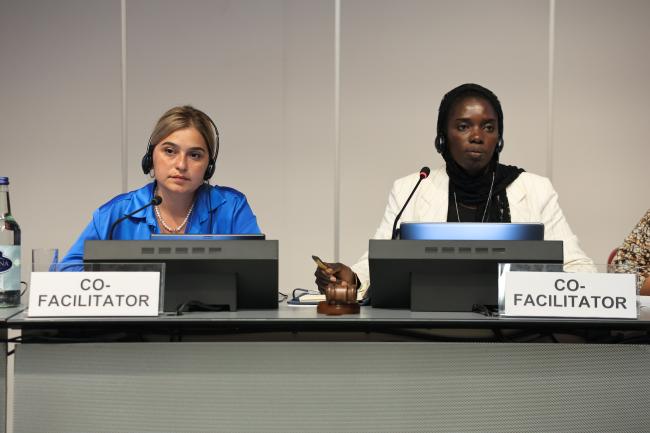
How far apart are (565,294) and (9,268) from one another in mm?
1322

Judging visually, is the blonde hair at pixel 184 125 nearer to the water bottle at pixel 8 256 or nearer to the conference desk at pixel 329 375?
the water bottle at pixel 8 256

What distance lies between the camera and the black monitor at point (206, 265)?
1.58 metres

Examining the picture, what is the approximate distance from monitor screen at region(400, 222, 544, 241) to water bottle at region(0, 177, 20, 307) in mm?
1014

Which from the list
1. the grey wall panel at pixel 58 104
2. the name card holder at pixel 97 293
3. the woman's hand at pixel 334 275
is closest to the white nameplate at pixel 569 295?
the woman's hand at pixel 334 275

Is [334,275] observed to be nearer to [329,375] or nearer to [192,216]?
[329,375]

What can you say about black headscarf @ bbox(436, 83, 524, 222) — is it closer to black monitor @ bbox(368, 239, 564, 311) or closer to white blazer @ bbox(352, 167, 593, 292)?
white blazer @ bbox(352, 167, 593, 292)

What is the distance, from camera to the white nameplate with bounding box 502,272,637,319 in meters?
1.47

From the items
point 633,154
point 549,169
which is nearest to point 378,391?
point 549,169

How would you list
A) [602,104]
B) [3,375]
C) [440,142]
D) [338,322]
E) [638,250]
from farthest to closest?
[602,104] → [440,142] → [638,250] → [3,375] → [338,322]

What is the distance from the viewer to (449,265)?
156 cm

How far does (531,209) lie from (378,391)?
4.38ft

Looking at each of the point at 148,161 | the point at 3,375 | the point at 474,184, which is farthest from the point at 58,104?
the point at 3,375

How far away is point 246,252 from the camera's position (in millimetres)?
1577

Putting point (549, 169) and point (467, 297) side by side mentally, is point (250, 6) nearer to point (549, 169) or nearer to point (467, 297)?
point (549, 169)
